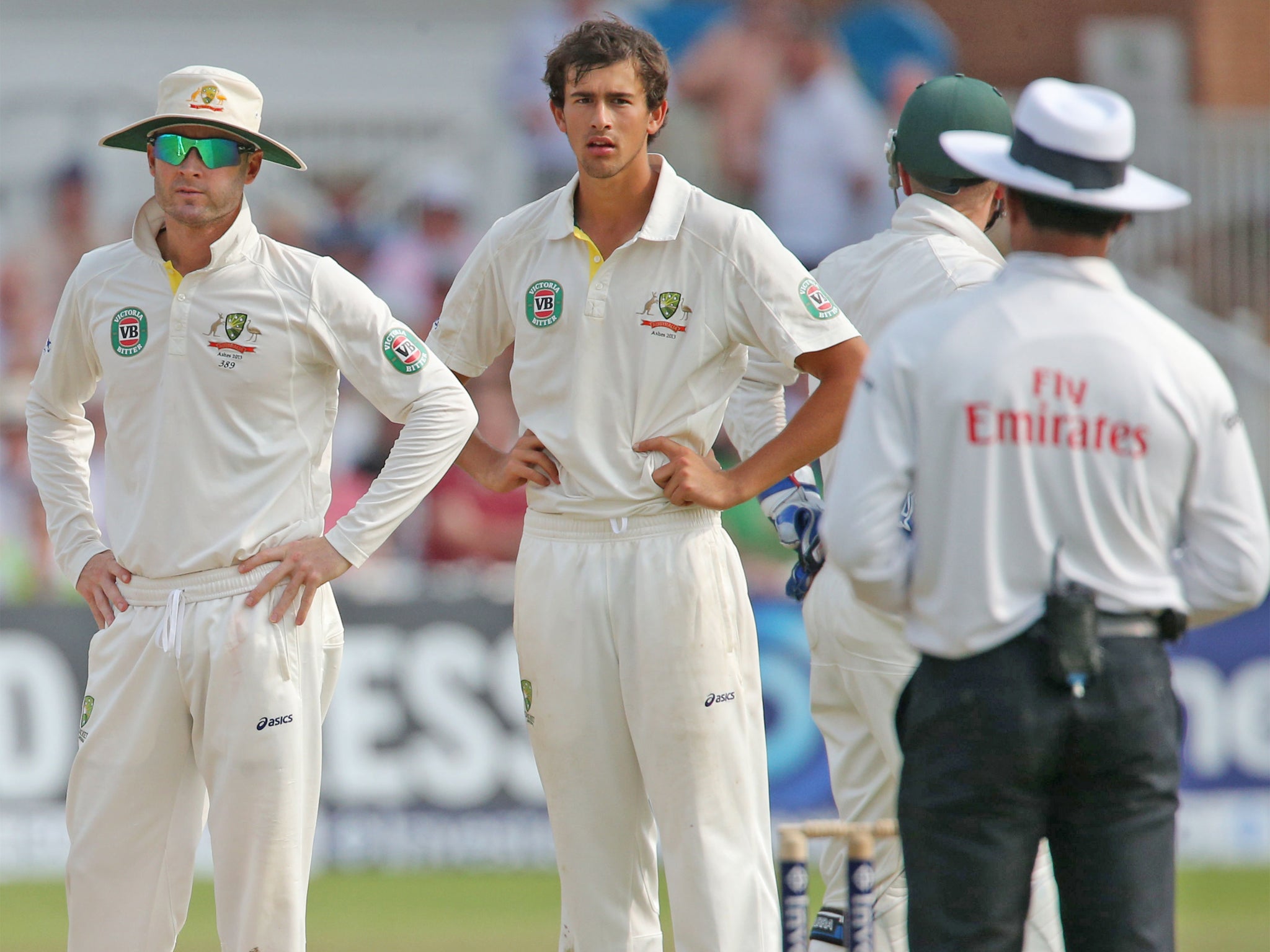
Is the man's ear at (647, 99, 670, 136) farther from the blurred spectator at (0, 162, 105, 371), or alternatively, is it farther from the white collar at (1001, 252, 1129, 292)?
the blurred spectator at (0, 162, 105, 371)

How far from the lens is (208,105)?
3.90 m

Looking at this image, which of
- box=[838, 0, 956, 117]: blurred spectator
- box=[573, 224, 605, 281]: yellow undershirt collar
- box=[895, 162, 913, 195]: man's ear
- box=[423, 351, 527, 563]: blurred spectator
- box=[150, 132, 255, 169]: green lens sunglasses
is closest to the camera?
box=[150, 132, 255, 169]: green lens sunglasses

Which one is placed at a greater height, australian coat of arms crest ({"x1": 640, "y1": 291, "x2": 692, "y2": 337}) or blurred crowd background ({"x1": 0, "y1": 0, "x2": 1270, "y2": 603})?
blurred crowd background ({"x1": 0, "y1": 0, "x2": 1270, "y2": 603})

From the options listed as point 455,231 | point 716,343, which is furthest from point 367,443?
point 716,343

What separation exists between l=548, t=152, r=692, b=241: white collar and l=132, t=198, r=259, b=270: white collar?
70cm

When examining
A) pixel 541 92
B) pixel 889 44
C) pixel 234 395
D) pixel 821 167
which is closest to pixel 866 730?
pixel 234 395

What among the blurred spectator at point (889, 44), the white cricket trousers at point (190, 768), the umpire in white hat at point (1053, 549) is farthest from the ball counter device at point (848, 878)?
the blurred spectator at point (889, 44)

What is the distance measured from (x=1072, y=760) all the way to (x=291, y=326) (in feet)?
6.54

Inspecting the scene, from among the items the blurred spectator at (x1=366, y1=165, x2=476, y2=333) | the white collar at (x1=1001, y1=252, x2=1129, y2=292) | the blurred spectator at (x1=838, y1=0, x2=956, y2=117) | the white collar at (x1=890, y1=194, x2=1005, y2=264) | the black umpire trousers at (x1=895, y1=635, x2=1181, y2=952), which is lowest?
the black umpire trousers at (x1=895, y1=635, x2=1181, y2=952)

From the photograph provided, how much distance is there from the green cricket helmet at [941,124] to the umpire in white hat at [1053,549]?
1.22 meters

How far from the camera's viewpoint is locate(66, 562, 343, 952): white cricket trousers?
3.78 metres

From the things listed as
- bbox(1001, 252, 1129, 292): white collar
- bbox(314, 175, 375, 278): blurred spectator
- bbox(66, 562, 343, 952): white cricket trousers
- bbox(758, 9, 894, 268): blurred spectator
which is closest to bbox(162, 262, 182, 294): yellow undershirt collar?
bbox(66, 562, 343, 952): white cricket trousers

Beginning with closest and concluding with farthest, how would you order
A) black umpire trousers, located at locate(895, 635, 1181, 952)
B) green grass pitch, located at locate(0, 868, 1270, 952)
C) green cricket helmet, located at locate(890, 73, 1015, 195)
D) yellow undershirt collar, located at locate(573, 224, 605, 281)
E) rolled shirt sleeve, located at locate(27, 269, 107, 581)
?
black umpire trousers, located at locate(895, 635, 1181, 952), yellow undershirt collar, located at locate(573, 224, 605, 281), rolled shirt sleeve, located at locate(27, 269, 107, 581), green cricket helmet, located at locate(890, 73, 1015, 195), green grass pitch, located at locate(0, 868, 1270, 952)

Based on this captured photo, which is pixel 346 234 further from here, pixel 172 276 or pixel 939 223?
pixel 939 223
